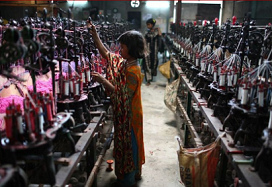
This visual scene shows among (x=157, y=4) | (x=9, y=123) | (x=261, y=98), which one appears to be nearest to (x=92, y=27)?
(x=9, y=123)

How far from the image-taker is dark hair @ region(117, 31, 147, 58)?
2168mm

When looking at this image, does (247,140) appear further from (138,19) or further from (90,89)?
(138,19)

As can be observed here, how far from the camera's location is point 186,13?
9727 millimetres

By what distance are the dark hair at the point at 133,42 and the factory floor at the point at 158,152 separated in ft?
4.47

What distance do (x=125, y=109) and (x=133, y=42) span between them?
549 millimetres

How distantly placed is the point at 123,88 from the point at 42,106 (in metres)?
0.82

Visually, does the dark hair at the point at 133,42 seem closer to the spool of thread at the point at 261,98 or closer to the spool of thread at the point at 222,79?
the spool of thread at the point at 222,79

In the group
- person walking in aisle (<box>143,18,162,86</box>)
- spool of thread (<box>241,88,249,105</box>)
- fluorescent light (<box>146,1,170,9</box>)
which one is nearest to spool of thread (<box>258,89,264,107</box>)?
spool of thread (<box>241,88,249,105</box>)

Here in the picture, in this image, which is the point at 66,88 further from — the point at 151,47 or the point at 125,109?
the point at 151,47

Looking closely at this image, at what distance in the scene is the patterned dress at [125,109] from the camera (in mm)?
2223

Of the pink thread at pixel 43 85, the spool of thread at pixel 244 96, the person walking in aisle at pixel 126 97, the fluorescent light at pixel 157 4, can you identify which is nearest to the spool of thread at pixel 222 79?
the spool of thread at pixel 244 96

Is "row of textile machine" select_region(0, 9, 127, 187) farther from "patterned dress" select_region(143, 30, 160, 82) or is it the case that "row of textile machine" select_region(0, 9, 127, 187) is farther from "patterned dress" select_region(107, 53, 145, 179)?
"patterned dress" select_region(143, 30, 160, 82)

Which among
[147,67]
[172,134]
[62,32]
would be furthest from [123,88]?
[147,67]

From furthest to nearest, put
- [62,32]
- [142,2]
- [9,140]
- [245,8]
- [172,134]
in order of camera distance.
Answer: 1. [142,2]
2. [245,8]
3. [172,134]
4. [62,32]
5. [9,140]
